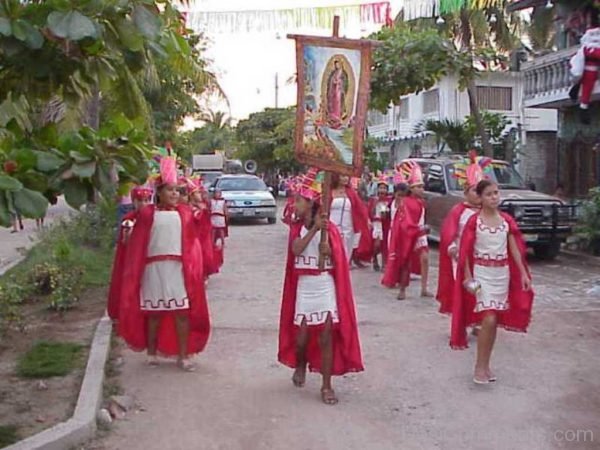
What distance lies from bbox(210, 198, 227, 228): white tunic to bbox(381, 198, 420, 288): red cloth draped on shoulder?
11.1 ft

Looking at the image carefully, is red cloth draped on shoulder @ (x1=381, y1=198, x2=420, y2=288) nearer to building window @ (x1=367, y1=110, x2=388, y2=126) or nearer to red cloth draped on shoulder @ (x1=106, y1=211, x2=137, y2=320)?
red cloth draped on shoulder @ (x1=106, y1=211, x2=137, y2=320)

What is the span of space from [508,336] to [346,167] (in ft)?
11.2

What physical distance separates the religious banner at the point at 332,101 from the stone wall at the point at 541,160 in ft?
57.0

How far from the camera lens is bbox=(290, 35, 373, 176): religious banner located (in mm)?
6031

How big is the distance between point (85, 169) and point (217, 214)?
33.2 feet

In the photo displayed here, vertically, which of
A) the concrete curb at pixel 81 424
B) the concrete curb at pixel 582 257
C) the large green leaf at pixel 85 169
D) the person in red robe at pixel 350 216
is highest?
the large green leaf at pixel 85 169

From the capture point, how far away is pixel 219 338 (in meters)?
8.63

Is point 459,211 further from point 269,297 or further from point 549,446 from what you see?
point 269,297

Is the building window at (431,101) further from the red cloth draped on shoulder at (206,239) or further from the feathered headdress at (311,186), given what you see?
the feathered headdress at (311,186)

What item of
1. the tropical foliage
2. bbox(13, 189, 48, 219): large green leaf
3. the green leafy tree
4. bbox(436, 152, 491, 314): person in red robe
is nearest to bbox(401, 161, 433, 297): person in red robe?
bbox(436, 152, 491, 314): person in red robe

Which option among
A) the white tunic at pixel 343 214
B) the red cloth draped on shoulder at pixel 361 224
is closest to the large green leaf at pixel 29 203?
the red cloth draped on shoulder at pixel 361 224

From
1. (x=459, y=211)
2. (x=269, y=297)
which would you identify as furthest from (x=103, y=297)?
(x=459, y=211)

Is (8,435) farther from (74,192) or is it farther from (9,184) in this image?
(9,184)

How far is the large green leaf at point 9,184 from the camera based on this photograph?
3.56 metres
